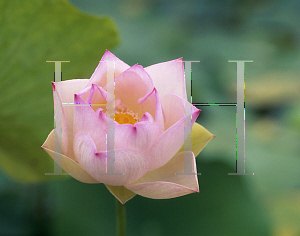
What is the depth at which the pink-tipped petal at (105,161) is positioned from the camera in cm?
23

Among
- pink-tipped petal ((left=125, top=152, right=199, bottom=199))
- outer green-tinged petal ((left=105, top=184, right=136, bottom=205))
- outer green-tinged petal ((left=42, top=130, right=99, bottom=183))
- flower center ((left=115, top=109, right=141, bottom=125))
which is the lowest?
outer green-tinged petal ((left=105, top=184, right=136, bottom=205))

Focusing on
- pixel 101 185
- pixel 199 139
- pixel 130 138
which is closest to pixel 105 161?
pixel 130 138

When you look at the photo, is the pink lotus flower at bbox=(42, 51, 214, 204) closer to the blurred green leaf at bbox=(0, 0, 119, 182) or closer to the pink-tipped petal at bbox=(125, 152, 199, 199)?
the pink-tipped petal at bbox=(125, 152, 199, 199)

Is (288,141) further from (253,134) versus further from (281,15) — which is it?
(281,15)

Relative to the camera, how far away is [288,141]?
1.73ft

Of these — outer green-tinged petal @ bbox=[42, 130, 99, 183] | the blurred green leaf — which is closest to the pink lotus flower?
outer green-tinged petal @ bbox=[42, 130, 99, 183]

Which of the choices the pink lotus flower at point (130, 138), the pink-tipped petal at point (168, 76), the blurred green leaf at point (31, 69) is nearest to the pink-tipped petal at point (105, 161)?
the pink lotus flower at point (130, 138)

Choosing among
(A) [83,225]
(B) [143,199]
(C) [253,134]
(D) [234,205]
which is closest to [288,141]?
(C) [253,134]

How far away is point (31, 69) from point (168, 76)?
0.81 ft

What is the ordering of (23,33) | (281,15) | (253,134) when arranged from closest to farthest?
(23,33)
(253,134)
(281,15)

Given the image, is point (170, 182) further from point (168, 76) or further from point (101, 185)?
point (101, 185)

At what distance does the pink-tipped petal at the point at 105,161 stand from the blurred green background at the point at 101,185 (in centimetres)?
21

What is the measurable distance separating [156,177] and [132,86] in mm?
109

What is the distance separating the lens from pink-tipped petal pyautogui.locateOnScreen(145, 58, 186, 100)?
0.32 m
